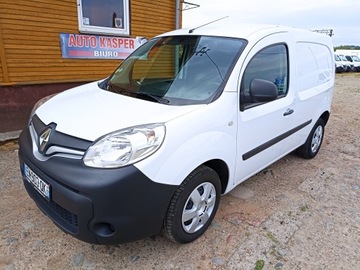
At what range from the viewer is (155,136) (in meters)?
1.82

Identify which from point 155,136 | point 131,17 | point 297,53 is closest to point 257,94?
point 155,136

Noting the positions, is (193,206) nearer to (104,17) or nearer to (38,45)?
(38,45)

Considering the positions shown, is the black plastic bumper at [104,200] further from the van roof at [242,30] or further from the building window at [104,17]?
the building window at [104,17]

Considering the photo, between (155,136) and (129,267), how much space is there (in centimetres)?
104

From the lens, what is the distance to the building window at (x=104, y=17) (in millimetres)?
5258

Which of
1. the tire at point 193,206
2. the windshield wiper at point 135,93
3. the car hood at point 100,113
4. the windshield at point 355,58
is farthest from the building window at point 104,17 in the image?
the windshield at point 355,58

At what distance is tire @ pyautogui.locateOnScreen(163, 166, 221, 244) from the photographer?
6.63ft

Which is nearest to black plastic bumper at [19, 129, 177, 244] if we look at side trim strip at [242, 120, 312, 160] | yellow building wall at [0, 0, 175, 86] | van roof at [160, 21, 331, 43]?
side trim strip at [242, 120, 312, 160]

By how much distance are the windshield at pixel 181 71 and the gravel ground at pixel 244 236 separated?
122cm

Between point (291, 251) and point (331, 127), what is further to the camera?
point (331, 127)

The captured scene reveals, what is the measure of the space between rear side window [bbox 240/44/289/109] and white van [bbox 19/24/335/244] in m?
0.01

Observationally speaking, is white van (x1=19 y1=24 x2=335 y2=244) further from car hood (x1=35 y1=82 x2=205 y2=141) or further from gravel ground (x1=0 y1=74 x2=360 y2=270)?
gravel ground (x1=0 y1=74 x2=360 y2=270)

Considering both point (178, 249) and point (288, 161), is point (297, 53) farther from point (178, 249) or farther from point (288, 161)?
point (178, 249)

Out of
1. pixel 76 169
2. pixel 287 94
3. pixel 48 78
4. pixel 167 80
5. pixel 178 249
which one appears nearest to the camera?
pixel 76 169
